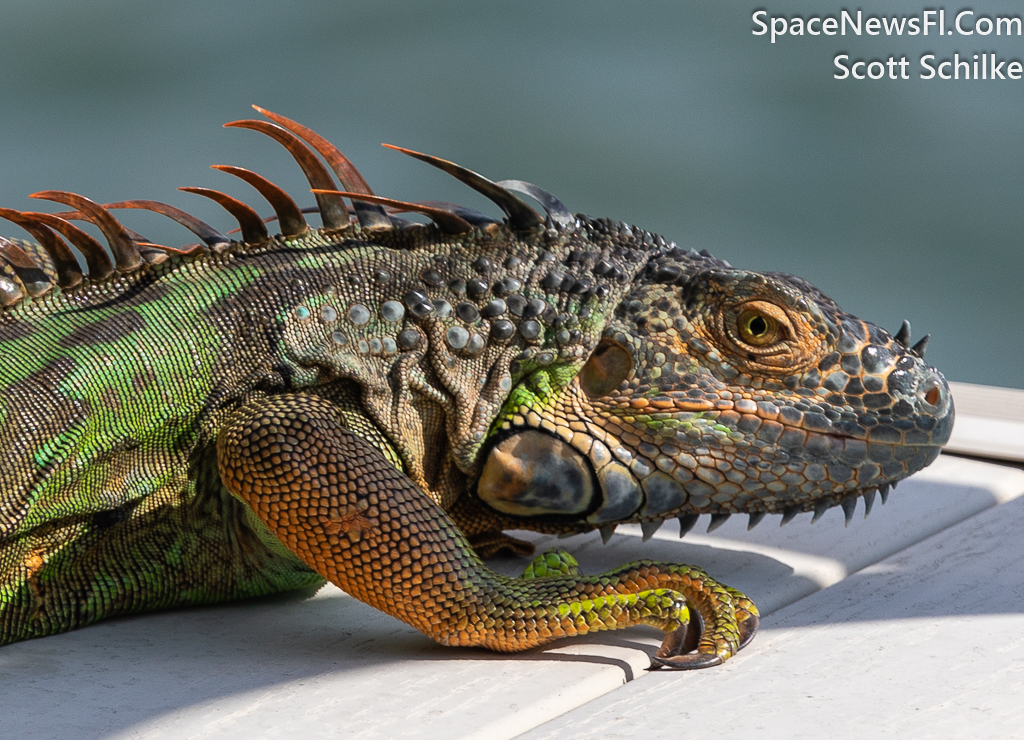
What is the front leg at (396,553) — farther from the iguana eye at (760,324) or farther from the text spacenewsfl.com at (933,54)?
the text spacenewsfl.com at (933,54)

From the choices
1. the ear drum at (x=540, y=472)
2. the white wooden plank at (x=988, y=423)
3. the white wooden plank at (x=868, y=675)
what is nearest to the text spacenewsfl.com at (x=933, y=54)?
the white wooden plank at (x=988, y=423)

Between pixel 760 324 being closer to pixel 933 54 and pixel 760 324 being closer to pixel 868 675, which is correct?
pixel 868 675

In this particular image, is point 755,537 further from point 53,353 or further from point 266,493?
point 53,353

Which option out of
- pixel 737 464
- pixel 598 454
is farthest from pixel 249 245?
pixel 737 464

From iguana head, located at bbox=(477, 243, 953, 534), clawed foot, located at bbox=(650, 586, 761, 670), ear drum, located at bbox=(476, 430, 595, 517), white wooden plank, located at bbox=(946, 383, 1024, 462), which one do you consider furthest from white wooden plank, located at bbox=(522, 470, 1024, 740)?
white wooden plank, located at bbox=(946, 383, 1024, 462)

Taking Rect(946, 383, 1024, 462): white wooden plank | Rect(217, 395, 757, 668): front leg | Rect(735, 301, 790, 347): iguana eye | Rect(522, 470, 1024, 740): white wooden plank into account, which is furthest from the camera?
Rect(946, 383, 1024, 462): white wooden plank

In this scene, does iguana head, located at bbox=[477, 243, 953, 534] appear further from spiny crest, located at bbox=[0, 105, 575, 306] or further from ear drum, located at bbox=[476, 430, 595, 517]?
spiny crest, located at bbox=[0, 105, 575, 306]
